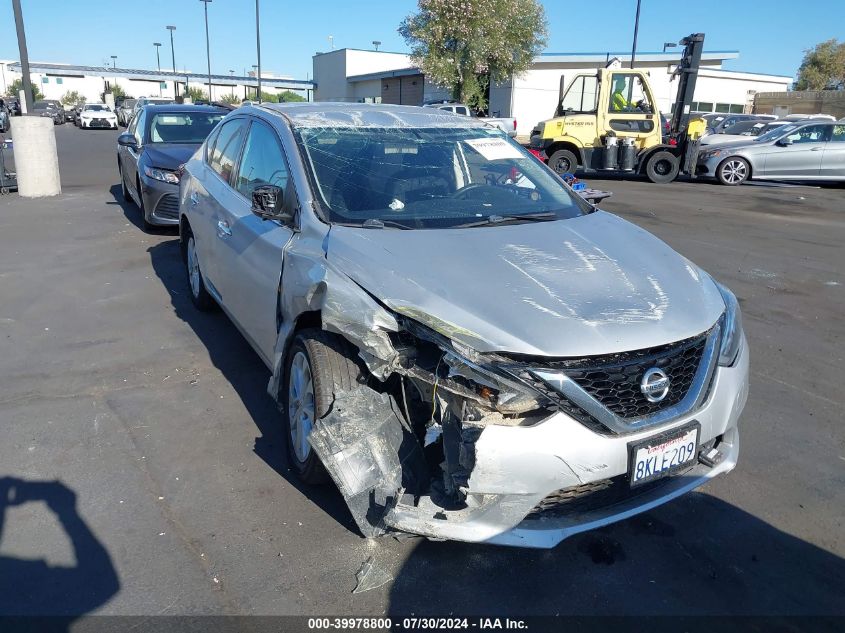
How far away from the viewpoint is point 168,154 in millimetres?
9078

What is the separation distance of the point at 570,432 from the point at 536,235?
132 centimetres

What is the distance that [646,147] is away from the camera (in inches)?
679

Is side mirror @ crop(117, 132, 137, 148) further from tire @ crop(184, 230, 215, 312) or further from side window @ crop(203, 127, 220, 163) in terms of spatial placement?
side window @ crop(203, 127, 220, 163)

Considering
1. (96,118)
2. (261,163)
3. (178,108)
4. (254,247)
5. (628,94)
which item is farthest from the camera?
(96,118)

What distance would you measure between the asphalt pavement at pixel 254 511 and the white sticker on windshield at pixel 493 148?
2106 mm

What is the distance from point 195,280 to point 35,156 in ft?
28.3

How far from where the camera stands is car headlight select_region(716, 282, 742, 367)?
9.66 feet

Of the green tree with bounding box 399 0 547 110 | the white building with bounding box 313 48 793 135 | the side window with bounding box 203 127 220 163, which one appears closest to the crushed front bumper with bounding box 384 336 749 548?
the side window with bounding box 203 127 220 163

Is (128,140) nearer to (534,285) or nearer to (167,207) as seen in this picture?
(167,207)

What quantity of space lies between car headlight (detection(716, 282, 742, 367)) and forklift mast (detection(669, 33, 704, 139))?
15424mm

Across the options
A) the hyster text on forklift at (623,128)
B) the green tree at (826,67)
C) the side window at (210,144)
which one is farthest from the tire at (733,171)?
the green tree at (826,67)

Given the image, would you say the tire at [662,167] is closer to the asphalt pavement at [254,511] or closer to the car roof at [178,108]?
the car roof at [178,108]

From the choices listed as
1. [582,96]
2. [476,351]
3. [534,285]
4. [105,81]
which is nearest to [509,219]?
[534,285]

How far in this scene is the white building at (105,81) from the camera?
7194 cm
